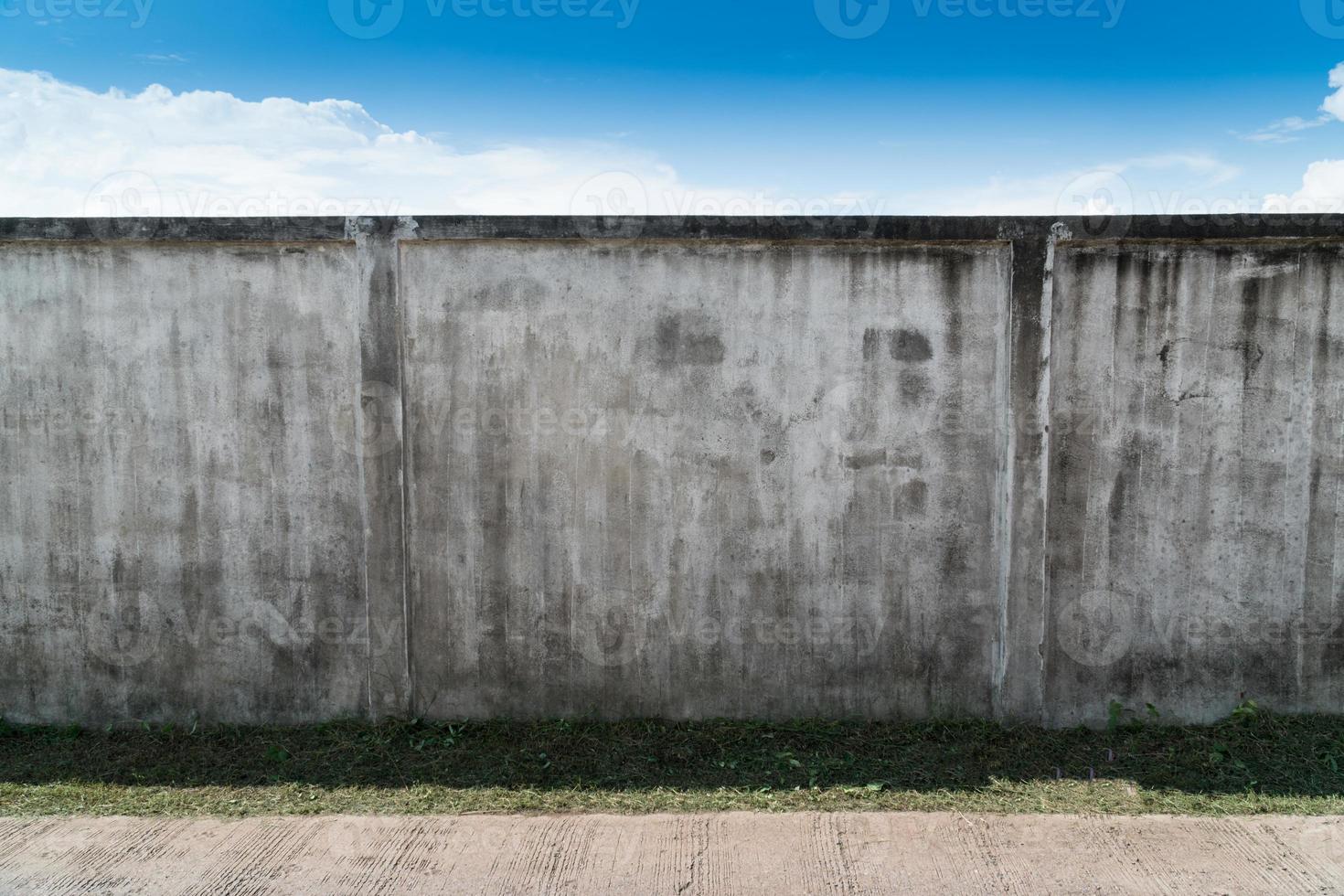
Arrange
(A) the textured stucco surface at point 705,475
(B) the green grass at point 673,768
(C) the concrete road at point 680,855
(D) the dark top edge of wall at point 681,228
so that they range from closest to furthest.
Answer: (C) the concrete road at point 680,855, (B) the green grass at point 673,768, (D) the dark top edge of wall at point 681,228, (A) the textured stucco surface at point 705,475

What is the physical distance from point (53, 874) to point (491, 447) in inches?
96.6

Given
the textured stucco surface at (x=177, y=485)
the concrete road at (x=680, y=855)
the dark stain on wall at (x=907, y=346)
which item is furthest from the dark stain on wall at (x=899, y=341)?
the textured stucco surface at (x=177, y=485)

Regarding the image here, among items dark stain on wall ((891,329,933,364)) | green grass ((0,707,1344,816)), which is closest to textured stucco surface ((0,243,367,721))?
green grass ((0,707,1344,816))

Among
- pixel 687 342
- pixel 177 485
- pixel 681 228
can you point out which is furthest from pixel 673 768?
pixel 177 485

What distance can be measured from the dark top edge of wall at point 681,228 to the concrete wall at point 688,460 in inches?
0.9

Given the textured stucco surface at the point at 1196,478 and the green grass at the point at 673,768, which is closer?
the green grass at the point at 673,768

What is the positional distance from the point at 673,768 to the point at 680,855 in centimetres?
67

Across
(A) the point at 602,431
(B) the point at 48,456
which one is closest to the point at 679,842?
(A) the point at 602,431

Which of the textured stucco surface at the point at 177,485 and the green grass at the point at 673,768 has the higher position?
the textured stucco surface at the point at 177,485

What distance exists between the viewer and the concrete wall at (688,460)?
4.44 m

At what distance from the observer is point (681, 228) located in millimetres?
4395

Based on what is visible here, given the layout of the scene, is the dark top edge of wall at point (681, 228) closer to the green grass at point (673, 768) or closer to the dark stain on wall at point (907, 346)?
the dark stain on wall at point (907, 346)

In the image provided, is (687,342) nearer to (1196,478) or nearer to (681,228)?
(681,228)

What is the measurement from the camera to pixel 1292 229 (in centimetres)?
436
